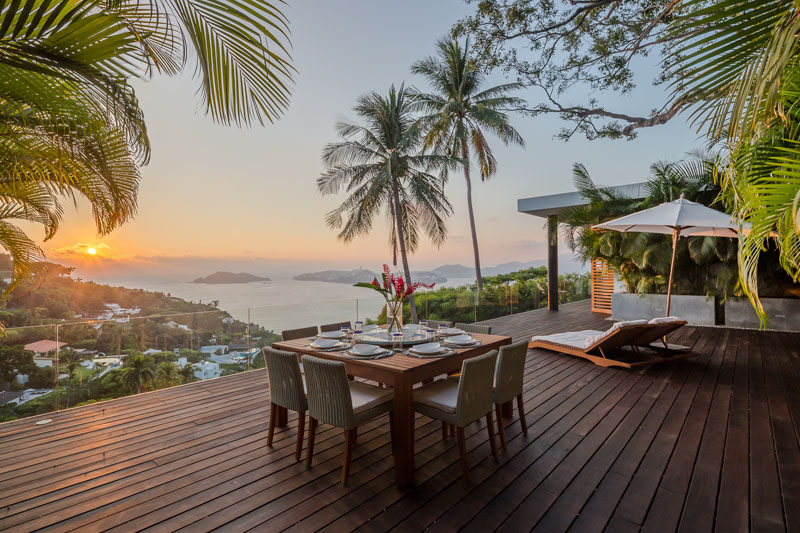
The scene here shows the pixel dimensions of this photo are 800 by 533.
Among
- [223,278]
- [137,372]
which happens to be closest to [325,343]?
[137,372]

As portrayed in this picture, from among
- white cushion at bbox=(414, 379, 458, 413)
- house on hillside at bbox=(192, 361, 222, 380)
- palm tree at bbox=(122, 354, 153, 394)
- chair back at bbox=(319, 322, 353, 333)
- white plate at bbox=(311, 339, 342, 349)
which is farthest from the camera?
house on hillside at bbox=(192, 361, 222, 380)

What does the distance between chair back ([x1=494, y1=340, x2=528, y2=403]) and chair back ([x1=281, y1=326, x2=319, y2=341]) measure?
2.09 m

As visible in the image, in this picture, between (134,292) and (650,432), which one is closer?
(650,432)

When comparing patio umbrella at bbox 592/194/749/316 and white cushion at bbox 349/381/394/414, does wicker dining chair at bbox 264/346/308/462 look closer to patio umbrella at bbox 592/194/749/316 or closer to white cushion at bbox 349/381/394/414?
white cushion at bbox 349/381/394/414

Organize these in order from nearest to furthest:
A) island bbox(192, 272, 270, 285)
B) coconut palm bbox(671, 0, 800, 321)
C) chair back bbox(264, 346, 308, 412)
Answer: coconut palm bbox(671, 0, 800, 321)
chair back bbox(264, 346, 308, 412)
island bbox(192, 272, 270, 285)

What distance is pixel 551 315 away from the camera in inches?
412

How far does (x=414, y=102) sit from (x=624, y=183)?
21.1ft

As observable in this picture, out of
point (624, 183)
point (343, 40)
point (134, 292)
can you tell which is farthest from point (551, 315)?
point (134, 292)

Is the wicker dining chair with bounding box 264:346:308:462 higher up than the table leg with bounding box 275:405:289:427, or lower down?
higher up

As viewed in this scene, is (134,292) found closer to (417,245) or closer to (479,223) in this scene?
(417,245)

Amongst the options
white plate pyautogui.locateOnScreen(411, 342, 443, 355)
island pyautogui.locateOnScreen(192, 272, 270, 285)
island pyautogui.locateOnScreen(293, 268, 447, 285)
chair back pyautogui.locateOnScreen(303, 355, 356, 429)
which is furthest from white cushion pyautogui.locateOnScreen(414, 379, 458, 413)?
island pyautogui.locateOnScreen(293, 268, 447, 285)

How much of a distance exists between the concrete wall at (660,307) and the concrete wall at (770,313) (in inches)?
13.4

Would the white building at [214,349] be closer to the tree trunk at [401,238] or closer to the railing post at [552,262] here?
the tree trunk at [401,238]

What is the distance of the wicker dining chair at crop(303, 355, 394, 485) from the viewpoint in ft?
8.41
